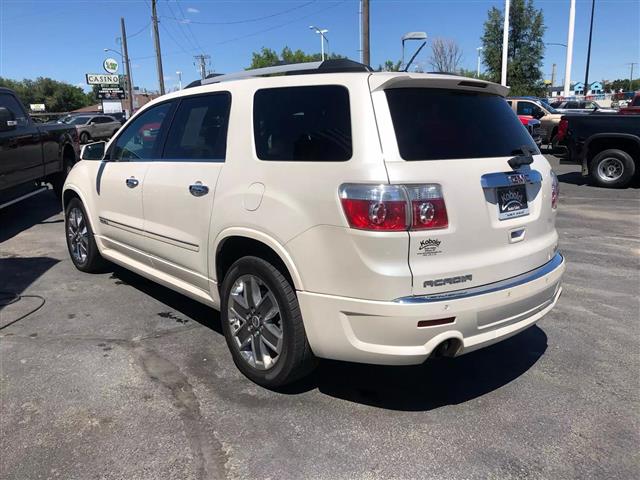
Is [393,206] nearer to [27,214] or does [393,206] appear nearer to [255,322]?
[255,322]

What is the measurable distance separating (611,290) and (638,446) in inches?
109

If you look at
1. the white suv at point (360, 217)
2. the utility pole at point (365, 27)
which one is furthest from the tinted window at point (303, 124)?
the utility pole at point (365, 27)

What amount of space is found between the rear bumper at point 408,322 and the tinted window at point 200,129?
1.35 metres

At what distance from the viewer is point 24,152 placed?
27.7 ft

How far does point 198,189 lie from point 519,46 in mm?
47955

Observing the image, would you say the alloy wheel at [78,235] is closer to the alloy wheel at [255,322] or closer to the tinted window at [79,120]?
the alloy wheel at [255,322]

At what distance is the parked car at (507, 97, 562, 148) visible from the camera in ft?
64.9

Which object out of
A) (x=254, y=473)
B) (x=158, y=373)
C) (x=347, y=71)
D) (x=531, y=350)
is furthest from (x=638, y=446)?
(x=158, y=373)

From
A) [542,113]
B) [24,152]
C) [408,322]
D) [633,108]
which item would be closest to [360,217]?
[408,322]

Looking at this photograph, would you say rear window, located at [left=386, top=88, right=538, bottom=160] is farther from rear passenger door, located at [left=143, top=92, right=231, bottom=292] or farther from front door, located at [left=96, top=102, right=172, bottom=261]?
front door, located at [left=96, top=102, right=172, bottom=261]

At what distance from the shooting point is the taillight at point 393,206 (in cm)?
262

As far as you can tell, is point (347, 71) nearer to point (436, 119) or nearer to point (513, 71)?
point (436, 119)

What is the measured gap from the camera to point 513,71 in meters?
45.1

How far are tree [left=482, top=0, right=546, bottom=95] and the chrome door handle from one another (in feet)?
146
